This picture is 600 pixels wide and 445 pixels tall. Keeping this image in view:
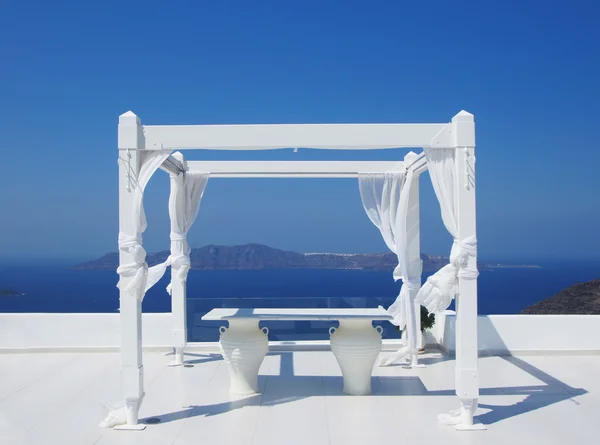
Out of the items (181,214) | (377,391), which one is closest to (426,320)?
(377,391)

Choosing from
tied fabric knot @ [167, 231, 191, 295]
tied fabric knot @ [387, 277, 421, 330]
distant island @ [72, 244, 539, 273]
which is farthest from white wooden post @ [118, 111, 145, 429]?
distant island @ [72, 244, 539, 273]

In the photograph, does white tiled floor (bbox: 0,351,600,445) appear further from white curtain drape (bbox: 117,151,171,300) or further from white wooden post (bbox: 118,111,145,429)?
white curtain drape (bbox: 117,151,171,300)

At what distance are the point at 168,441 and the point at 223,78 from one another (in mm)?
14204

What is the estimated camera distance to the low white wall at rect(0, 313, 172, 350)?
653 cm

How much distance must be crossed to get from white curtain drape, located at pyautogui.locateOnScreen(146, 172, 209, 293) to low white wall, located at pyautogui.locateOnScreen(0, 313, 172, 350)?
81cm

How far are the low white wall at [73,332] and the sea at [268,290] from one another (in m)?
0.32

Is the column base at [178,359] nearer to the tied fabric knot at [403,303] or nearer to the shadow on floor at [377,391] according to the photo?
the shadow on floor at [377,391]

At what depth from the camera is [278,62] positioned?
53.8ft

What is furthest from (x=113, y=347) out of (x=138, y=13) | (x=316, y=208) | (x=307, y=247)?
(x=307, y=247)

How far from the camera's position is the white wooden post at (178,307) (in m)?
5.90

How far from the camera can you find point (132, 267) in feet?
13.0

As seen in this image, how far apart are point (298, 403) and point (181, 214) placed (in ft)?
8.43

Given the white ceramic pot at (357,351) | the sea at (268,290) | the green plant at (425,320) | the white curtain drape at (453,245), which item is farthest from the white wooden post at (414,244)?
the white curtain drape at (453,245)

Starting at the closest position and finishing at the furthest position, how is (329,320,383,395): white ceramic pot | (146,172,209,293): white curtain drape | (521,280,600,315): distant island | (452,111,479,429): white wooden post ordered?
1. (452,111,479,429): white wooden post
2. (329,320,383,395): white ceramic pot
3. (146,172,209,293): white curtain drape
4. (521,280,600,315): distant island
